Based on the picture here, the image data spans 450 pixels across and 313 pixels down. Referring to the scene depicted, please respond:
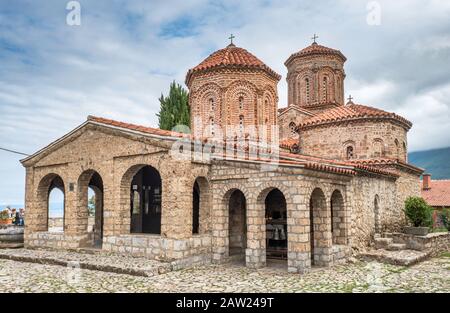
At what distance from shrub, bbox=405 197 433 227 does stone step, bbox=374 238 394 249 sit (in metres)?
1.39

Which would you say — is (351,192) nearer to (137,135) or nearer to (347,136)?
(347,136)

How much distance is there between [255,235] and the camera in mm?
10461

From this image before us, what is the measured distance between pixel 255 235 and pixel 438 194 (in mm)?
25115

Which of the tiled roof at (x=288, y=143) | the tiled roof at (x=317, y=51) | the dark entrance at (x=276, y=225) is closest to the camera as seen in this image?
the dark entrance at (x=276, y=225)

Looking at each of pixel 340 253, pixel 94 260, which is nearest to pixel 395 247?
pixel 340 253

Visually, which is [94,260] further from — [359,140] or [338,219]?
[359,140]

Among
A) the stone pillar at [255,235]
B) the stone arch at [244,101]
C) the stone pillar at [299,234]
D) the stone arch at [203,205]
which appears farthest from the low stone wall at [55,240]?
the stone arch at [244,101]

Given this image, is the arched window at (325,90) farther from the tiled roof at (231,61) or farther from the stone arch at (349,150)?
the stone arch at (349,150)

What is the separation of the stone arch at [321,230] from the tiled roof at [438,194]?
867 inches

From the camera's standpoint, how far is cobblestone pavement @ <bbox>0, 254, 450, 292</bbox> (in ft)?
26.7

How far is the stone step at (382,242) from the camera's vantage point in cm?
1303

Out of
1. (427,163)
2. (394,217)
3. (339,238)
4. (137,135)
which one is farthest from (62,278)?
(427,163)
